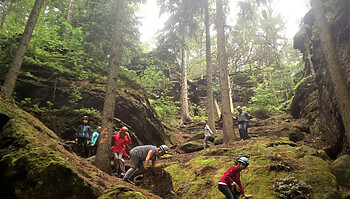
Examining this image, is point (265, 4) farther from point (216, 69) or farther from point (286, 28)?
point (286, 28)

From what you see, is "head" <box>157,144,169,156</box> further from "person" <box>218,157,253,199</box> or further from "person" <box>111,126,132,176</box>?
"person" <box>111,126,132,176</box>

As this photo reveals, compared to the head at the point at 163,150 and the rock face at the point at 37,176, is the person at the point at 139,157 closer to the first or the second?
the head at the point at 163,150

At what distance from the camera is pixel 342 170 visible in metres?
5.80

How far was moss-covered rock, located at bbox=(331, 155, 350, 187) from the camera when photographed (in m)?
5.62

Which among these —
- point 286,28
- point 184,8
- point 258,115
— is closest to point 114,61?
point 184,8

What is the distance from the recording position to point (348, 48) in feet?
24.0

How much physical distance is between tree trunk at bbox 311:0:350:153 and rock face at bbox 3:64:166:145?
31.2 feet

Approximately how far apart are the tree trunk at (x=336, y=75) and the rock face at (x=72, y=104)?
9.51 m

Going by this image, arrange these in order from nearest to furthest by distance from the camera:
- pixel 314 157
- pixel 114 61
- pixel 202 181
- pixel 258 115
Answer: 1. pixel 314 157
2. pixel 202 181
3. pixel 114 61
4. pixel 258 115

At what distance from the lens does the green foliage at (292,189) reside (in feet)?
16.7

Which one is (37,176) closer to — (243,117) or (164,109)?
(243,117)

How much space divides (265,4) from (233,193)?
13.6 m

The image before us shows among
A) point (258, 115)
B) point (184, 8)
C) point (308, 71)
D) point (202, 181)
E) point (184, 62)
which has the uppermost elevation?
point (184, 8)

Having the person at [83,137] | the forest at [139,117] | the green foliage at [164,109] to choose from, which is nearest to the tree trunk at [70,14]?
the forest at [139,117]
